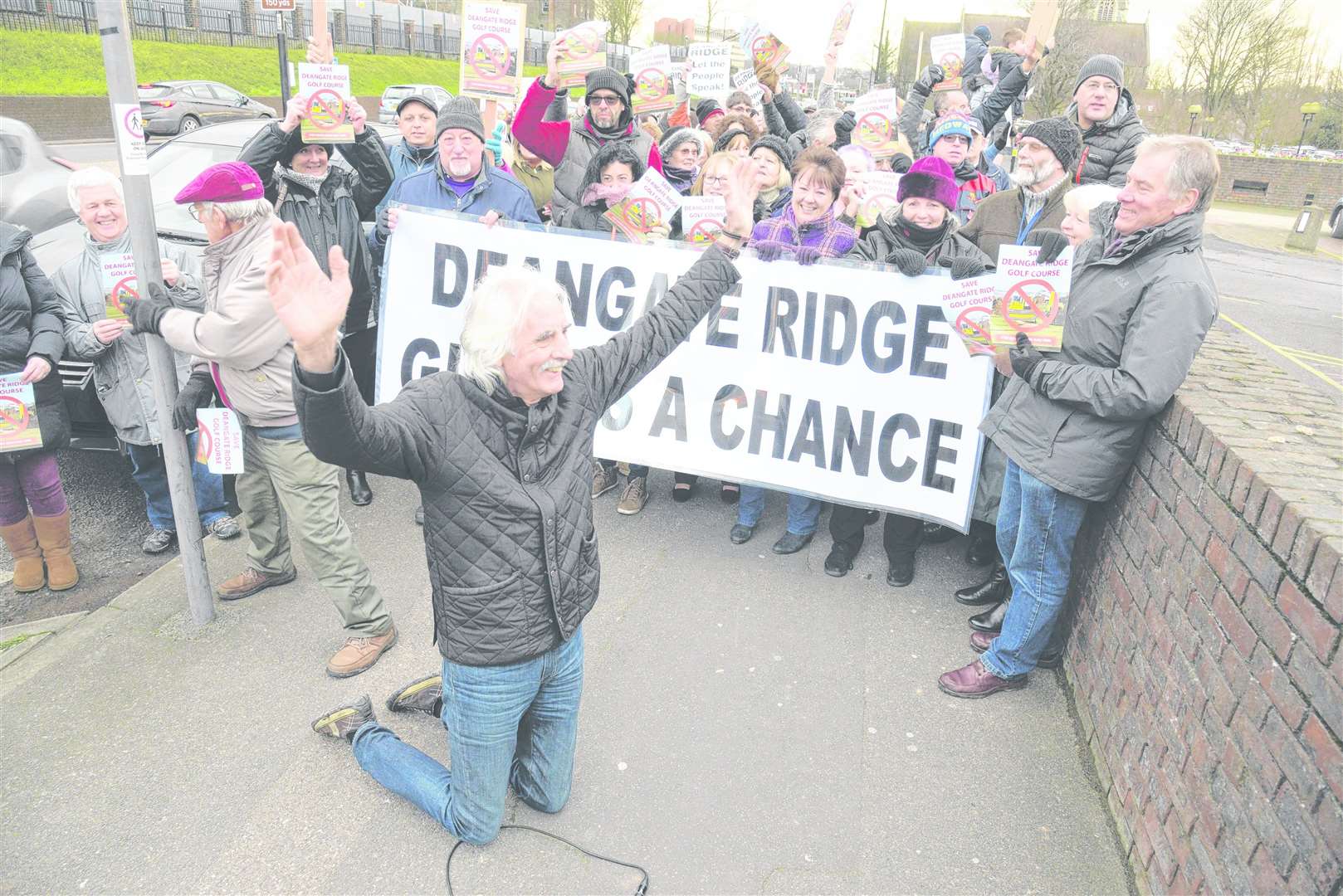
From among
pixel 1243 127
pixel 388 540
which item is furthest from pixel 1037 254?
pixel 1243 127

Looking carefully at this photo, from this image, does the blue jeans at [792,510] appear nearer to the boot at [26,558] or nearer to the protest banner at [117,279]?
the protest banner at [117,279]

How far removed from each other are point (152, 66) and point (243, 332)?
3650 cm

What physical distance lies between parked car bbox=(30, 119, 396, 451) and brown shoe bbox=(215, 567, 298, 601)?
146 centimetres

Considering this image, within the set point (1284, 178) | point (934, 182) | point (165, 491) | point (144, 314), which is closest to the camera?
point (144, 314)

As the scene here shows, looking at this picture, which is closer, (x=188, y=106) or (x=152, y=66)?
(x=188, y=106)

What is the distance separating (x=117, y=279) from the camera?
13.2 feet

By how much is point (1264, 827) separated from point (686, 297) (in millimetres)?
2189

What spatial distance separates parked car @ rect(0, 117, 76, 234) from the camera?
25.8 ft

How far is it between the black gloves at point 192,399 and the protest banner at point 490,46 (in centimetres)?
254

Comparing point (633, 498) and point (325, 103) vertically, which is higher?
point (325, 103)

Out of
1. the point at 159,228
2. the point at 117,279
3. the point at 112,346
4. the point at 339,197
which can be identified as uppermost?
the point at 339,197

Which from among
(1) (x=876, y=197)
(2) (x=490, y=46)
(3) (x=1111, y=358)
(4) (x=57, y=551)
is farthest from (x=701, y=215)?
(4) (x=57, y=551)

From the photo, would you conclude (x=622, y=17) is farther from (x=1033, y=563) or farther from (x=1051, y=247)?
(x=1033, y=563)

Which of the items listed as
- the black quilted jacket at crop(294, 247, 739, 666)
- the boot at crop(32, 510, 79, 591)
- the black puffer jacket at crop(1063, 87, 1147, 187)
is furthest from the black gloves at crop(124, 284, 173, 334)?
the black puffer jacket at crop(1063, 87, 1147, 187)
